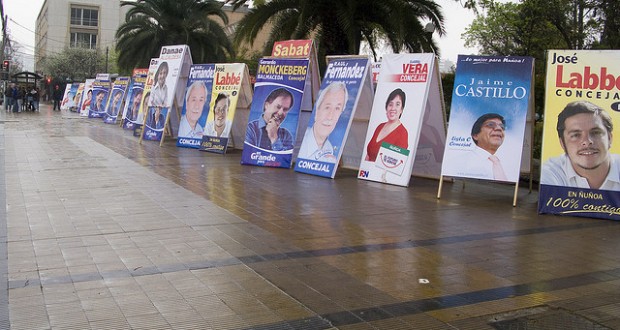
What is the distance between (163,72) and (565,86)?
11.6 m

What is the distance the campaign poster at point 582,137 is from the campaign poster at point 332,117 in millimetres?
3620

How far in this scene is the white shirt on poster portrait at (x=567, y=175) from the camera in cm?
789

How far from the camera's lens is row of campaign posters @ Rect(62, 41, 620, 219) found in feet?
26.6

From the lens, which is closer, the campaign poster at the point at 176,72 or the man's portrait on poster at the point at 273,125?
the man's portrait on poster at the point at 273,125

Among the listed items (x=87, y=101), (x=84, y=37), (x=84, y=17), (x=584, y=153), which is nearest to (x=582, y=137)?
(x=584, y=153)

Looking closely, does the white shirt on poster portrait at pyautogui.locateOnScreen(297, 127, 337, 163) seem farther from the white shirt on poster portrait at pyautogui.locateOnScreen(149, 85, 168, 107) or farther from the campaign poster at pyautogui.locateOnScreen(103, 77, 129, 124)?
the campaign poster at pyautogui.locateOnScreen(103, 77, 129, 124)

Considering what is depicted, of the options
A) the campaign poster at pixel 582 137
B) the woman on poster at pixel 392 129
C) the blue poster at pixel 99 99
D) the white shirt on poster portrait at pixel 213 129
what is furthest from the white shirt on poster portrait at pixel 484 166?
the blue poster at pixel 99 99

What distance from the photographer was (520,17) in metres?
23.1

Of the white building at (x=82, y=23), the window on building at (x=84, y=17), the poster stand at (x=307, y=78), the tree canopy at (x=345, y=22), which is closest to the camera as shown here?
the poster stand at (x=307, y=78)

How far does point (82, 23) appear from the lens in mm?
89062

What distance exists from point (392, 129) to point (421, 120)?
1.92ft

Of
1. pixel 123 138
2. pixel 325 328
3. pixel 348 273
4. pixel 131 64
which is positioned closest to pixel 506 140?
pixel 348 273

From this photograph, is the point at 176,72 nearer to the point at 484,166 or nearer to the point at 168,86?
the point at 168,86

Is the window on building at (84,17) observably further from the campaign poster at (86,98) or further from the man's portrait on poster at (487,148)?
the man's portrait on poster at (487,148)
